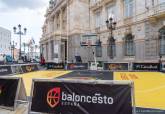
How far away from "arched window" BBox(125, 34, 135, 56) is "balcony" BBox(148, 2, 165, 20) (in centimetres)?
592

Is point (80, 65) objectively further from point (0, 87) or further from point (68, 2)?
point (68, 2)

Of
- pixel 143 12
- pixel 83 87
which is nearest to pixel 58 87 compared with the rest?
pixel 83 87

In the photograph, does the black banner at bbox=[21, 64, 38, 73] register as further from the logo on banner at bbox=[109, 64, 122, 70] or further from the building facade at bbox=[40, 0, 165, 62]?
the building facade at bbox=[40, 0, 165, 62]

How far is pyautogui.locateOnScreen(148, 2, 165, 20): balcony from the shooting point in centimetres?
2462

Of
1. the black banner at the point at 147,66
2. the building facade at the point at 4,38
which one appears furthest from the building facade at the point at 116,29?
the building facade at the point at 4,38

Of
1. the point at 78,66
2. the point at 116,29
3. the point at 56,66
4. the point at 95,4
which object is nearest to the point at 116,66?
the point at 78,66

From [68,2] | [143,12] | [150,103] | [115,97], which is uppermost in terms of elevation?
[68,2]

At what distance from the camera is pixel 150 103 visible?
24.6ft

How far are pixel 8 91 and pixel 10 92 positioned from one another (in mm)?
85

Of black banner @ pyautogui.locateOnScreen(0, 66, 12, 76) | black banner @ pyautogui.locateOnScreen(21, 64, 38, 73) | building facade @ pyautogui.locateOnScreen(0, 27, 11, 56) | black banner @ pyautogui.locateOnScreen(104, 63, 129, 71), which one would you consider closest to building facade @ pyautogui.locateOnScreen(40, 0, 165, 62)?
black banner @ pyautogui.locateOnScreen(104, 63, 129, 71)

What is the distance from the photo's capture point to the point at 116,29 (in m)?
35.5

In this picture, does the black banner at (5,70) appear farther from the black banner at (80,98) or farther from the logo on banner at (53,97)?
the logo on banner at (53,97)

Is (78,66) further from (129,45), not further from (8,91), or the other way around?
(8,91)

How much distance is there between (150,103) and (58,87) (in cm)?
302
